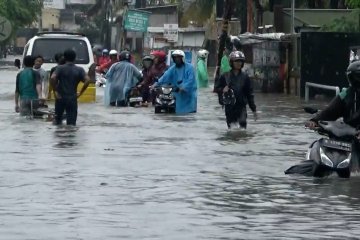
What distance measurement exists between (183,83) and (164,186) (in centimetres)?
1412

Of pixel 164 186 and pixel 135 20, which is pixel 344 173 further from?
pixel 135 20

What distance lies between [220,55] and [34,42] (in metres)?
12.5

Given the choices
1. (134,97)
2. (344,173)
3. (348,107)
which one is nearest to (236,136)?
(348,107)

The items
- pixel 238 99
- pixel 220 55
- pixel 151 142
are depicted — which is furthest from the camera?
pixel 220 55

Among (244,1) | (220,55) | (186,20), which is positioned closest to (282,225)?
(220,55)

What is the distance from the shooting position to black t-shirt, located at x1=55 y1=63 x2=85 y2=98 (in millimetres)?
22547

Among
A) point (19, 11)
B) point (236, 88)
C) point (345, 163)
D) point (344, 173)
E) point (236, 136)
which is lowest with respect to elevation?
point (236, 136)

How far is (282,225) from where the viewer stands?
1095 centimetres

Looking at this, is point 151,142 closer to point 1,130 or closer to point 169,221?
point 1,130

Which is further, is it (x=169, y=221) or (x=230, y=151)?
(x=230, y=151)

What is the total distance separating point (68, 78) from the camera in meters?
22.6

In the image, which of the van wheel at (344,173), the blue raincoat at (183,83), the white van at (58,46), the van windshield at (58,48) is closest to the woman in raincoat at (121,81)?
the white van at (58,46)

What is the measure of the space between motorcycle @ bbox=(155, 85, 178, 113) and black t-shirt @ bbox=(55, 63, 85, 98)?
5.63 meters

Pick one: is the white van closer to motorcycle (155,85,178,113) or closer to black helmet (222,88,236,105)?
motorcycle (155,85,178,113)
